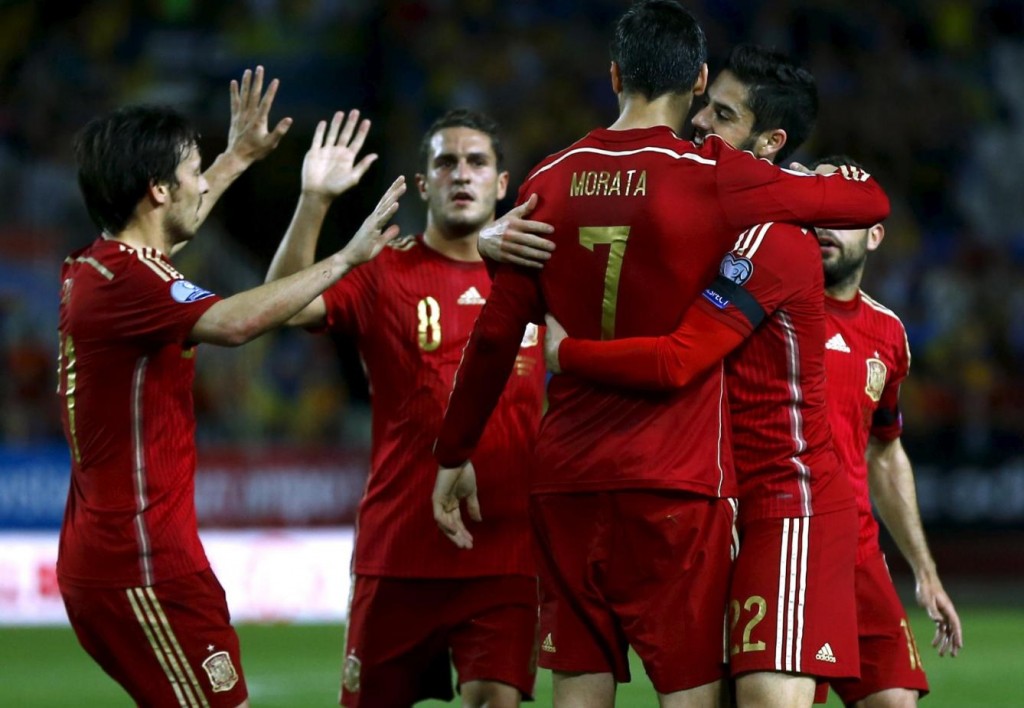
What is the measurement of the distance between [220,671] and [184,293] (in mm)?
1150

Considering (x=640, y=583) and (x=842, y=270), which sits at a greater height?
(x=842, y=270)

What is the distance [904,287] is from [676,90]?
40.2ft

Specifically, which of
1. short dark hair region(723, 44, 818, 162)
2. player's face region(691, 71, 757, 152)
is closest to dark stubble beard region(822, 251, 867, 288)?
short dark hair region(723, 44, 818, 162)

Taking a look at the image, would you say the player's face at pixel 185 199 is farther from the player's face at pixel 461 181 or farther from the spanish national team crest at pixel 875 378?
the spanish national team crest at pixel 875 378

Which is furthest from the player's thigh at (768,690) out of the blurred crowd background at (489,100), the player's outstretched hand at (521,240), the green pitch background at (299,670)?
the blurred crowd background at (489,100)

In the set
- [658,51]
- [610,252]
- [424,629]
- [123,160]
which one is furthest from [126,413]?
[658,51]

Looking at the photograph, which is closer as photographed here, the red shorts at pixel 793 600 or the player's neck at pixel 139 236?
the red shorts at pixel 793 600

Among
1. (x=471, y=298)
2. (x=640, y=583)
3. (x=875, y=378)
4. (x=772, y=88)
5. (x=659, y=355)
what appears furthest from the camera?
(x=471, y=298)

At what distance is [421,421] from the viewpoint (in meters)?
6.27

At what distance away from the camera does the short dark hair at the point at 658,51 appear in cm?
452

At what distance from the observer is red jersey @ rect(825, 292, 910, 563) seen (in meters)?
5.70

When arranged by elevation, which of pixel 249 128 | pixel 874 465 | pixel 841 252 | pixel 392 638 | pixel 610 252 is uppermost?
pixel 249 128

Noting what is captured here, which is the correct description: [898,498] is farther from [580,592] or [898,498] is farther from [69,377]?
[69,377]

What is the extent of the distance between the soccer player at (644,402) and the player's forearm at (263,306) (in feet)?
2.32
